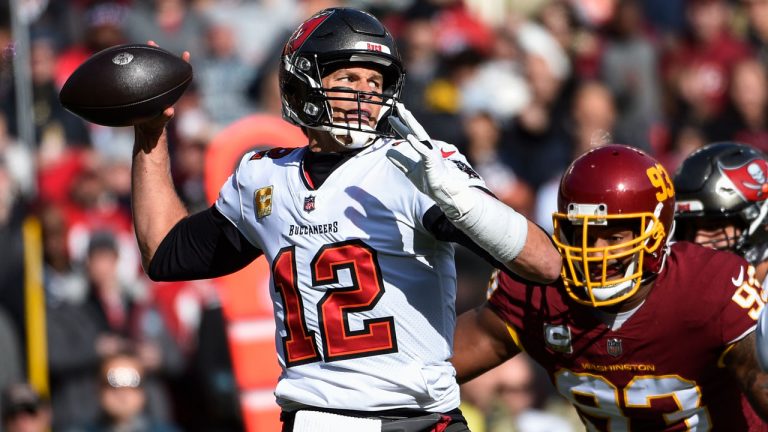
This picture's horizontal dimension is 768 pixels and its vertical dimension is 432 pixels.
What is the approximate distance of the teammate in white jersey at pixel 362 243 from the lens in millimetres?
3746

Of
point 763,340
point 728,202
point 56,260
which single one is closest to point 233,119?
point 56,260

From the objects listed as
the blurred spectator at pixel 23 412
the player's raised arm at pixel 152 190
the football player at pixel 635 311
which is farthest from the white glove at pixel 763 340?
the blurred spectator at pixel 23 412

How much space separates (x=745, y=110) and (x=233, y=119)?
3826mm

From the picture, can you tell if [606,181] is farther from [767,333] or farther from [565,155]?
[565,155]

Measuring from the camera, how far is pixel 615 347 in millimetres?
4453

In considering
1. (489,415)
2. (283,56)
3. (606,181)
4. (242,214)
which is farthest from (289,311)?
(489,415)

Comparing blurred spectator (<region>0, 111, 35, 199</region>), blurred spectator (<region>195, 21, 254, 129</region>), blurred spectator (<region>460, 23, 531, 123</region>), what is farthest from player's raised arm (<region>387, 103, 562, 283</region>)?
blurred spectator (<region>195, 21, 254, 129</region>)

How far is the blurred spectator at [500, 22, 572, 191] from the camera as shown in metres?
9.53

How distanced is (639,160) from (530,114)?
538 cm

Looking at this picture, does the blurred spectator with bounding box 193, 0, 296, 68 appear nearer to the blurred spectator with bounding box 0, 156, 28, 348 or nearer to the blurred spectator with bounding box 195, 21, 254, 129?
the blurred spectator with bounding box 195, 21, 254, 129

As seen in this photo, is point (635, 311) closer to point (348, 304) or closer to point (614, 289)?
point (614, 289)

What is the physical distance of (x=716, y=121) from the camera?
9.63 m

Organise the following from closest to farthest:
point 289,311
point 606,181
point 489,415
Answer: point 289,311
point 606,181
point 489,415

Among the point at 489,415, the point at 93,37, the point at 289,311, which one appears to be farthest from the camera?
the point at 93,37
